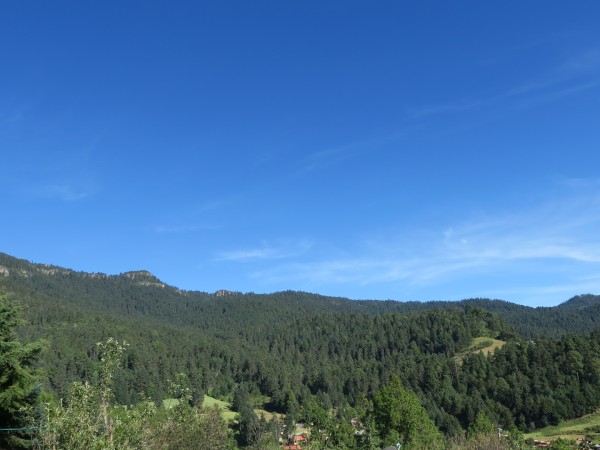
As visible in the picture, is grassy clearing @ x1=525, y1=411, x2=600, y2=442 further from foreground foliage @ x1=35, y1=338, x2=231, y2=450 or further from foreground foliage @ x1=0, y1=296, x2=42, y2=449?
foreground foliage @ x1=35, y1=338, x2=231, y2=450

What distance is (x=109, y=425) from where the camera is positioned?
17719 millimetres

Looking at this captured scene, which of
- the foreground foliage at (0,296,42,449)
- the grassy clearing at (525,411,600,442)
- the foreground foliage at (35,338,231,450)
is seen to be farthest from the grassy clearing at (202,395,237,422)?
the foreground foliage at (35,338,231,450)

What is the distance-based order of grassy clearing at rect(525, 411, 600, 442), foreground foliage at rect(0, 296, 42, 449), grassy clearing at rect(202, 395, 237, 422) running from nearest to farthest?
foreground foliage at rect(0, 296, 42, 449), grassy clearing at rect(525, 411, 600, 442), grassy clearing at rect(202, 395, 237, 422)

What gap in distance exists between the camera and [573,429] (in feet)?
408

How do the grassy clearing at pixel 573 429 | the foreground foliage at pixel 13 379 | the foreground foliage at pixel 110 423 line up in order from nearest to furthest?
the foreground foliage at pixel 110 423, the foreground foliage at pixel 13 379, the grassy clearing at pixel 573 429

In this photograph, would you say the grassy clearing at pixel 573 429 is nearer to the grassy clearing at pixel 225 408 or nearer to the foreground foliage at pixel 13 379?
the grassy clearing at pixel 225 408

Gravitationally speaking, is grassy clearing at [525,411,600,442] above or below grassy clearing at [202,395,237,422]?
below

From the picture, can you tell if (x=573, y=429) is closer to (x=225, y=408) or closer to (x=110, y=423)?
(x=225, y=408)

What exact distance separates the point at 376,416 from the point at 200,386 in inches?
4961

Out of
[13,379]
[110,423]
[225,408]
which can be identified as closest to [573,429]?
[225,408]

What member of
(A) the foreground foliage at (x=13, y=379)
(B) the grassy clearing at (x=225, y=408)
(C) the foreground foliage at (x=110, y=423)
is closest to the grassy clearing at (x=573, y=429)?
(B) the grassy clearing at (x=225, y=408)

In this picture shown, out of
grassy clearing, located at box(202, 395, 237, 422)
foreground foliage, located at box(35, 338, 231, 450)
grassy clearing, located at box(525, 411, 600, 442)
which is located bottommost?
grassy clearing, located at box(525, 411, 600, 442)

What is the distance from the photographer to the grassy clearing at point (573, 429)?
382ft

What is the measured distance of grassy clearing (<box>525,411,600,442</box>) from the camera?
382 ft
